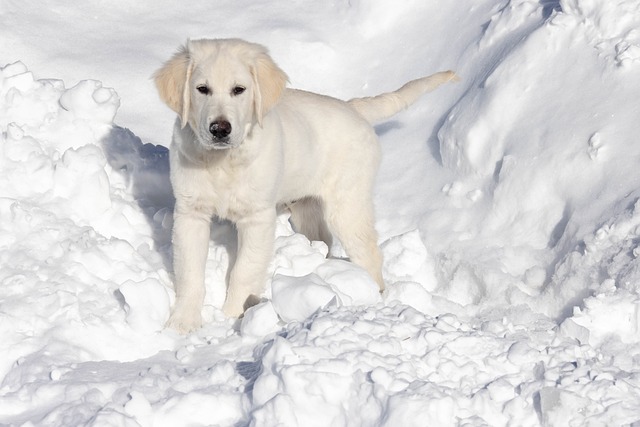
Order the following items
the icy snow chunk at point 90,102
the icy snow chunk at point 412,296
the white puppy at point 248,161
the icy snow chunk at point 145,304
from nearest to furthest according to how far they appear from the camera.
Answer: the icy snow chunk at point 145,304 → the white puppy at point 248,161 → the icy snow chunk at point 412,296 → the icy snow chunk at point 90,102

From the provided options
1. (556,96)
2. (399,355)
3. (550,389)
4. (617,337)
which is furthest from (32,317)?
(556,96)

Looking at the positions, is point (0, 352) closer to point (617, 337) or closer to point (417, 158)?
point (617, 337)

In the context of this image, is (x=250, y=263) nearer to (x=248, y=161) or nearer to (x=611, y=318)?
(x=248, y=161)

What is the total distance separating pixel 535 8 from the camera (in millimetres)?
7109

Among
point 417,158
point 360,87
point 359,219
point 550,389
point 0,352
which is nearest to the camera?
point 550,389

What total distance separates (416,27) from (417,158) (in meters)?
1.81

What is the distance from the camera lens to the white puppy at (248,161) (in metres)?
4.55

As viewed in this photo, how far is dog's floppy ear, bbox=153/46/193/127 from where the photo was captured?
180 inches

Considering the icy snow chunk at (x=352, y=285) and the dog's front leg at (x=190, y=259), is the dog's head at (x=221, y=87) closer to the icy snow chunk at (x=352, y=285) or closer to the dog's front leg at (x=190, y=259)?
the dog's front leg at (x=190, y=259)

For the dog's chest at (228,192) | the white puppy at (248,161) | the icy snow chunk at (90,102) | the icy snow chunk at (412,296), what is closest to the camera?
the white puppy at (248,161)

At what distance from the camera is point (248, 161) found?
472 centimetres

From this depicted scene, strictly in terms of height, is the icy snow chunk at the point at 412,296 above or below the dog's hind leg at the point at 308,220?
below

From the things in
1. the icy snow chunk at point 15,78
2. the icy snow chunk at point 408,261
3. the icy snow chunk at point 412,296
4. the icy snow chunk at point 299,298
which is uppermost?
the icy snow chunk at point 15,78

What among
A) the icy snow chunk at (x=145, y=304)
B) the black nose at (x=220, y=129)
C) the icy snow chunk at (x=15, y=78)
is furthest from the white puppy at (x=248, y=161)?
the icy snow chunk at (x=15, y=78)
